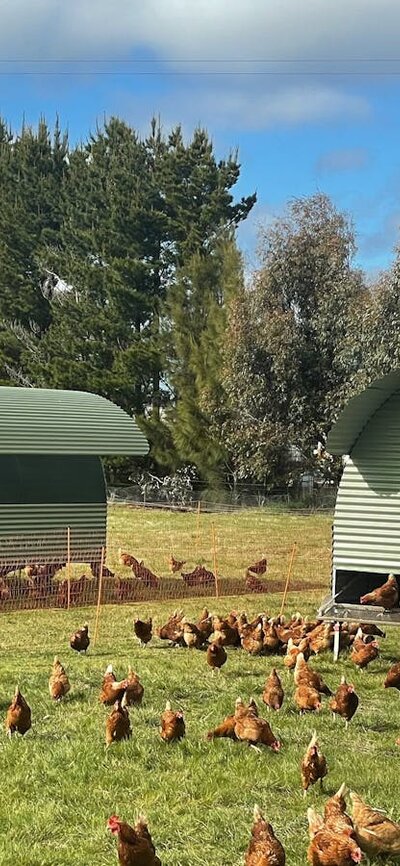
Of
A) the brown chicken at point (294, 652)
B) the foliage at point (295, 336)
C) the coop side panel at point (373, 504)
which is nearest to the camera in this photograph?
the brown chicken at point (294, 652)

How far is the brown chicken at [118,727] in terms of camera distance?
7254mm

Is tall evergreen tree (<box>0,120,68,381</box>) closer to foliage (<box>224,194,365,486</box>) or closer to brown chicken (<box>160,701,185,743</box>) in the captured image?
foliage (<box>224,194,365,486</box>)

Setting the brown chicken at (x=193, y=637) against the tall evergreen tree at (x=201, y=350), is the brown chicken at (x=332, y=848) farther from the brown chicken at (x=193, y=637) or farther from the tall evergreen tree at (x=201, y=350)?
the tall evergreen tree at (x=201, y=350)

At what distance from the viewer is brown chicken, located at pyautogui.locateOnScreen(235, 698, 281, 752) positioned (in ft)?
23.3

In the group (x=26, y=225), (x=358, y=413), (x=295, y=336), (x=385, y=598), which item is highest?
(x=26, y=225)

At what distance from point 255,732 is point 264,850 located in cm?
220

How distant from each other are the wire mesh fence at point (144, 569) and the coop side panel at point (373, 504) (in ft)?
8.96

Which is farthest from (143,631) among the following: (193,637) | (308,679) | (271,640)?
(308,679)

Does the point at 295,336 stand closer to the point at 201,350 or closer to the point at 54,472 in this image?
the point at 201,350

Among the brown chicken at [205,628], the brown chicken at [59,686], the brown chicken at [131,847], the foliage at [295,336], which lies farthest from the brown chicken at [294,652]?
the foliage at [295,336]

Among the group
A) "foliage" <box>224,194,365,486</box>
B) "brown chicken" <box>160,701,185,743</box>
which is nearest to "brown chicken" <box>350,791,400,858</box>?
"brown chicken" <box>160,701,185,743</box>

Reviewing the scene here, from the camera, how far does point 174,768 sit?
6.88 meters

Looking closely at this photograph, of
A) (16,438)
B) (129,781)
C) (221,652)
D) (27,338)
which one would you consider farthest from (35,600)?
(27,338)

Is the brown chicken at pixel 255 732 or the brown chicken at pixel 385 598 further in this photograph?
the brown chicken at pixel 385 598
